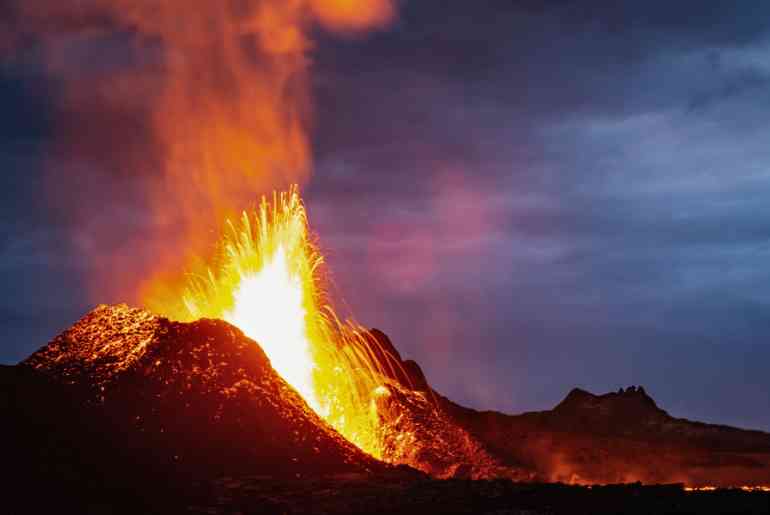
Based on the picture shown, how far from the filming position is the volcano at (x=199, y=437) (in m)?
44.2

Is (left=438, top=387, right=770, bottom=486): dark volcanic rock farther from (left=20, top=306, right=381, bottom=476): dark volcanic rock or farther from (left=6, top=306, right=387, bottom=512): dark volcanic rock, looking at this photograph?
(left=6, top=306, right=387, bottom=512): dark volcanic rock

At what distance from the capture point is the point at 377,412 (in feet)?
220

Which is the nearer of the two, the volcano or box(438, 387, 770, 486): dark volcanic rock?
the volcano

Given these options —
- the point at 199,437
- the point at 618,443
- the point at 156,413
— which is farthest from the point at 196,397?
the point at 618,443

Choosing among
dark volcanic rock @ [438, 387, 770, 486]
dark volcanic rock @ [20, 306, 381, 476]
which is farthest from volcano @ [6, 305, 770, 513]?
dark volcanic rock @ [438, 387, 770, 486]

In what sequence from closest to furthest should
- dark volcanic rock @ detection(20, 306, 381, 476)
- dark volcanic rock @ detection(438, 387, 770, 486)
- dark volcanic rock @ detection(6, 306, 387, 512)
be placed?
dark volcanic rock @ detection(6, 306, 387, 512), dark volcanic rock @ detection(20, 306, 381, 476), dark volcanic rock @ detection(438, 387, 770, 486)

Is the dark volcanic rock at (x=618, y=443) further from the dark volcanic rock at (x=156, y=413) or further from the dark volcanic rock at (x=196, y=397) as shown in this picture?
the dark volcanic rock at (x=156, y=413)

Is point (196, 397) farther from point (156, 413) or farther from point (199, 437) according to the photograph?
point (199, 437)

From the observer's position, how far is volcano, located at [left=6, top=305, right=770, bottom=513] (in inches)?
1738

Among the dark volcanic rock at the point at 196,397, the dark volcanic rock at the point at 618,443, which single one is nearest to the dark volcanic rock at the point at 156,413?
the dark volcanic rock at the point at 196,397

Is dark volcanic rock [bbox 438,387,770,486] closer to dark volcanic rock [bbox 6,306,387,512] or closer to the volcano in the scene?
the volcano

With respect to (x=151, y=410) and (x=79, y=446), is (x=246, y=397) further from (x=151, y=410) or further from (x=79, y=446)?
(x=79, y=446)

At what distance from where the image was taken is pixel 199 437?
52188mm

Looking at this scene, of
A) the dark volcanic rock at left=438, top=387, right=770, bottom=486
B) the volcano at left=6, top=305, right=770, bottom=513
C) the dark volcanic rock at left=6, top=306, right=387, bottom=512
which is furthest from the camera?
the dark volcanic rock at left=438, top=387, right=770, bottom=486
